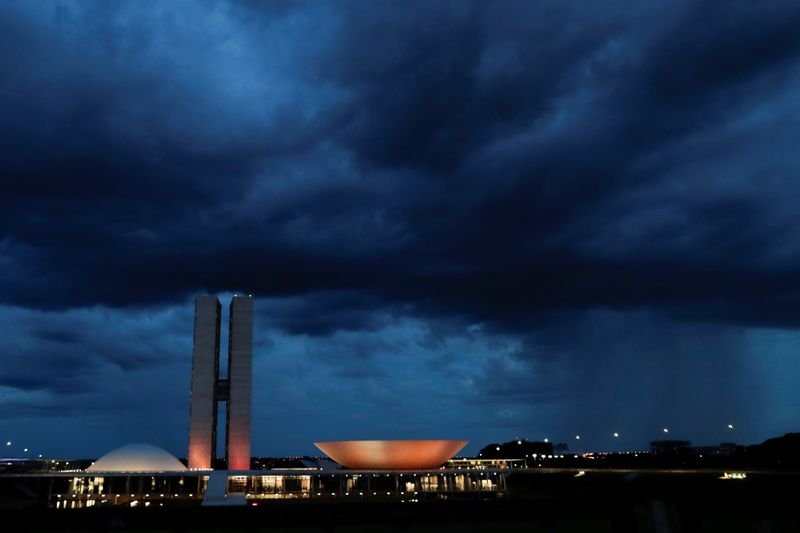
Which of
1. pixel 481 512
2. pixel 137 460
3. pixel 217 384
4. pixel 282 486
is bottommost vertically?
pixel 481 512

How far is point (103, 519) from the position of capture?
6043 mm

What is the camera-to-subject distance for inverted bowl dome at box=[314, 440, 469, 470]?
65.9m

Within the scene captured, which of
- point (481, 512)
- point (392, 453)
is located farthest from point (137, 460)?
point (481, 512)

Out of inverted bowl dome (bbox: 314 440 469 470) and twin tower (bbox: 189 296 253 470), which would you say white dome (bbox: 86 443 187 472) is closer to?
twin tower (bbox: 189 296 253 470)

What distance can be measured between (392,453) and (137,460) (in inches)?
1294

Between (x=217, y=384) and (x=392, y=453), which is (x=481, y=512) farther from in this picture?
(x=217, y=384)

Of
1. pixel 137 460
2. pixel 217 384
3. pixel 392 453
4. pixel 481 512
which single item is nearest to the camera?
pixel 481 512

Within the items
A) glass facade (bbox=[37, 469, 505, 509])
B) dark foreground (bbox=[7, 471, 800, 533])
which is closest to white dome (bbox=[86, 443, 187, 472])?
glass facade (bbox=[37, 469, 505, 509])

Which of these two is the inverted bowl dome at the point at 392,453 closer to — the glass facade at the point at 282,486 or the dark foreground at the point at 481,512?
the glass facade at the point at 282,486

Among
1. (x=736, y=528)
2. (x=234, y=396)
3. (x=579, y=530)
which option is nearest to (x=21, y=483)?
(x=234, y=396)

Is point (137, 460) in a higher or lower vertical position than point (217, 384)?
lower

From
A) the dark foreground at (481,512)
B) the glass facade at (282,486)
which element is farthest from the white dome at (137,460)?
the dark foreground at (481,512)

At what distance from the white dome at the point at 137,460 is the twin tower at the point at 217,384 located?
471 cm

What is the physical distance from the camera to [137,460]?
7750 centimetres
